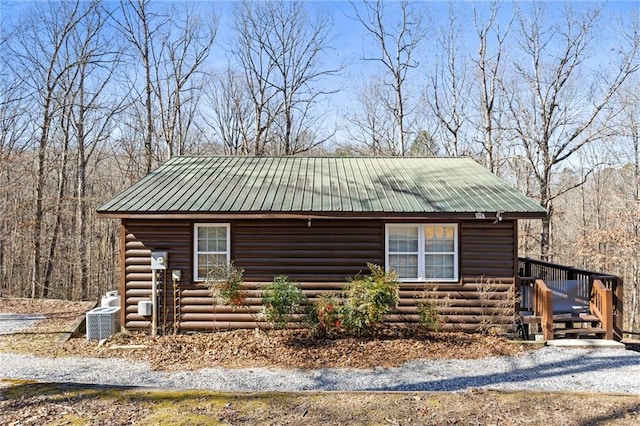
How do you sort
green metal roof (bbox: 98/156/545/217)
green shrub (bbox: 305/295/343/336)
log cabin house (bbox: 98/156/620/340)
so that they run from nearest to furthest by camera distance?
green shrub (bbox: 305/295/343/336)
green metal roof (bbox: 98/156/545/217)
log cabin house (bbox: 98/156/620/340)

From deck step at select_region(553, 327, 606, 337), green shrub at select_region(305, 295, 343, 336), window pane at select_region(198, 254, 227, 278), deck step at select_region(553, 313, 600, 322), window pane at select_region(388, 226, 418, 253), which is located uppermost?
window pane at select_region(388, 226, 418, 253)

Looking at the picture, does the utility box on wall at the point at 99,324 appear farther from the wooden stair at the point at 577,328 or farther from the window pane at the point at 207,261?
the wooden stair at the point at 577,328

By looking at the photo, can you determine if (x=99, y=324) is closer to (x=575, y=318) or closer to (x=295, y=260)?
(x=295, y=260)

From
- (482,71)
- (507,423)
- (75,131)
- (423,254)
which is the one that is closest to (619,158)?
(482,71)

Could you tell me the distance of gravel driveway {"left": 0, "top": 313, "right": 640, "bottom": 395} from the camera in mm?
5426

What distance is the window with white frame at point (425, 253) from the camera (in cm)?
795

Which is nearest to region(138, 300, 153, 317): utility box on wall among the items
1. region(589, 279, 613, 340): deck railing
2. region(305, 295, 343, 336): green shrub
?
region(305, 295, 343, 336): green shrub

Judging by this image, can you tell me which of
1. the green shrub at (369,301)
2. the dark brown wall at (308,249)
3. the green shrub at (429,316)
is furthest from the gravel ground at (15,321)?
the green shrub at (429,316)

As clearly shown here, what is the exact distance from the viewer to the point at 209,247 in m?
8.08

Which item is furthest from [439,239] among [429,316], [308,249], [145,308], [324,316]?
[145,308]

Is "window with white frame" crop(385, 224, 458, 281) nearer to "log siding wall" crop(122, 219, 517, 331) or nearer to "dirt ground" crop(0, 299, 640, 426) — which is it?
"log siding wall" crop(122, 219, 517, 331)

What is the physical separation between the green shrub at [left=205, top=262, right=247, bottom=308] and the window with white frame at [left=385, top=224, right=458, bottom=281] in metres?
3.01

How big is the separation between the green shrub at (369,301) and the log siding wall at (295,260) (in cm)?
65

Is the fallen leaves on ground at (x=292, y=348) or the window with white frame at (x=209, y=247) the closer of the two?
the fallen leaves on ground at (x=292, y=348)
